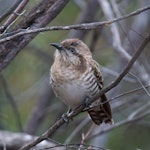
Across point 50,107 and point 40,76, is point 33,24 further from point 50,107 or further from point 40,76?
point 40,76

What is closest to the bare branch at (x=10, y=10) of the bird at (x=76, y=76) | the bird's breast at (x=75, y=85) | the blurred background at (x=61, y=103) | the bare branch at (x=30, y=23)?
the bare branch at (x=30, y=23)

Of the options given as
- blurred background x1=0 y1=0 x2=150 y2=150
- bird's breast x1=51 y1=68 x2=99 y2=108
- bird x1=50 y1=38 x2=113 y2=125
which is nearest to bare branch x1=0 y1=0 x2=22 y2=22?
bird x1=50 y1=38 x2=113 y2=125

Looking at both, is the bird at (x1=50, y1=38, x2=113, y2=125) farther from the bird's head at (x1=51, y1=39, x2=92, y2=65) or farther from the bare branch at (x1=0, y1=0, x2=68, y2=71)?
the bare branch at (x1=0, y1=0, x2=68, y2=71)

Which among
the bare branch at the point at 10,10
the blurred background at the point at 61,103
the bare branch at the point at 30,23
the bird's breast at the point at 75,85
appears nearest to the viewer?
the bare branch at the point at 10,10

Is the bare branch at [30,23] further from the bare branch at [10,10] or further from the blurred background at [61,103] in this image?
the blurred background at [61,103]

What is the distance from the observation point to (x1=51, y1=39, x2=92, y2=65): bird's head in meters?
5.05

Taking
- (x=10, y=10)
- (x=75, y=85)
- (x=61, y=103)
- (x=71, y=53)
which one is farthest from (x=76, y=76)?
(x=61, y=103)

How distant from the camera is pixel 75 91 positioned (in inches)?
196

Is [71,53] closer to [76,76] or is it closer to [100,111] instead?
[76,76]

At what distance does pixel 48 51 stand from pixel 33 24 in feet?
12.4

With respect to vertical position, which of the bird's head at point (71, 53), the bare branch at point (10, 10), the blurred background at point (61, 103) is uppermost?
the bare branch at point (10, 10)

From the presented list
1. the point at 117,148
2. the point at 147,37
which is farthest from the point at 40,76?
the point at 147,37

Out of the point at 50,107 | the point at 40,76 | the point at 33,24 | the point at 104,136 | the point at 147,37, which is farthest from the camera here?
the point at 40,76

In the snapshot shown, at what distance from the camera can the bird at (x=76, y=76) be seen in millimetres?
4961
